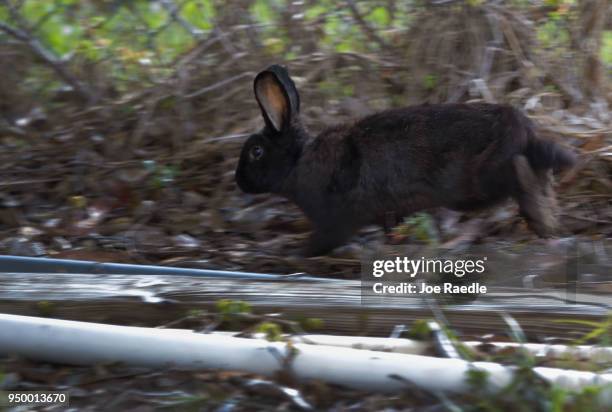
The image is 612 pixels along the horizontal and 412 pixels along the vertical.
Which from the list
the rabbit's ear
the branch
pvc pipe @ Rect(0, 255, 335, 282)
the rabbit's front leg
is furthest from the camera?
the branch

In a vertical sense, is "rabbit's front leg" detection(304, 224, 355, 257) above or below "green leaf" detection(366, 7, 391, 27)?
below

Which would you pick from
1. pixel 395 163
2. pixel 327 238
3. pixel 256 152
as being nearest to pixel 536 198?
pixel 395 163

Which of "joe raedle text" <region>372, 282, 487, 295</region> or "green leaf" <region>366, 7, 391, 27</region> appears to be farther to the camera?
"green leaf" <region>366, 7, 391, 27</region>

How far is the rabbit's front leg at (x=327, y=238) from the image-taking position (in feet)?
16.8

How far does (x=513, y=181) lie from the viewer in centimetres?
473

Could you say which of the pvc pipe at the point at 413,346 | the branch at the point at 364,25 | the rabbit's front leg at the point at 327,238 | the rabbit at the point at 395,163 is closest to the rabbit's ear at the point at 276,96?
the rabbit at the point at 395,163

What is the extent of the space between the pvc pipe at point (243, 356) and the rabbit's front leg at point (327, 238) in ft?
6.07

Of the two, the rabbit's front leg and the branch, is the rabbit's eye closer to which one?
the rabbit's front leg

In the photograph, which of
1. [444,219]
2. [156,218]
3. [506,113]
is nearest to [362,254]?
[444,219]

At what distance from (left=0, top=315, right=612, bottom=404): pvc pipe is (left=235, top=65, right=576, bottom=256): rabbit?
74.5 inches

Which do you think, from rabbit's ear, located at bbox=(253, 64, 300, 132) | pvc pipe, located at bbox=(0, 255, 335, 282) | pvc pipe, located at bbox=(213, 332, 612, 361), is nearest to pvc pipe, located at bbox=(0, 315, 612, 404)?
pvc pipe, located at bbox=(213, 332, 612, 361)

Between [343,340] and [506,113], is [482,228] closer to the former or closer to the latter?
[506,113]

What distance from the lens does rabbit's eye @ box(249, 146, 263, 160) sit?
18.4ft

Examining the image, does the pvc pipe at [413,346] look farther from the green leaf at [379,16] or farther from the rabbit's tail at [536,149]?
the green leaf at [379,16]
